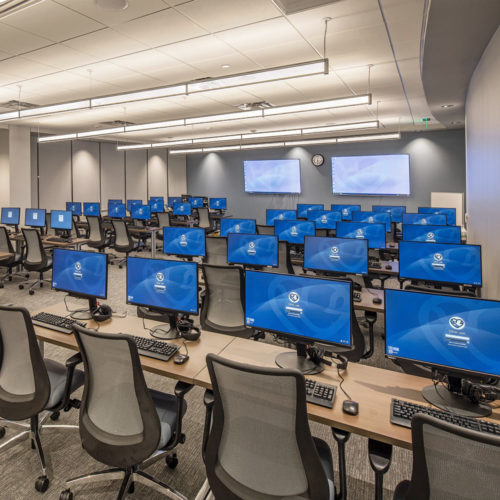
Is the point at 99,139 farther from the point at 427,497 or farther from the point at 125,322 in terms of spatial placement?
the point at 427,497

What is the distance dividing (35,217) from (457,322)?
8019mm

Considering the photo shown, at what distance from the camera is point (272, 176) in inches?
521

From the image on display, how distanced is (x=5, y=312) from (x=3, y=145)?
9.95 m

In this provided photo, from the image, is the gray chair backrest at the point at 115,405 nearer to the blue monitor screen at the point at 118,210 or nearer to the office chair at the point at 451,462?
the office chair at the point at 451,462

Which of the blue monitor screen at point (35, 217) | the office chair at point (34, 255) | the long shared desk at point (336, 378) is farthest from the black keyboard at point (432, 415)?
the blue monitor screen at point (35, 217)

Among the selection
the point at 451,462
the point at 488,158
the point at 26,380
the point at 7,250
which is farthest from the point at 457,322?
the point at 7,250

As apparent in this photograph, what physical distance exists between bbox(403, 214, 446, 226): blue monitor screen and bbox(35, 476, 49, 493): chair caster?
6.51 m

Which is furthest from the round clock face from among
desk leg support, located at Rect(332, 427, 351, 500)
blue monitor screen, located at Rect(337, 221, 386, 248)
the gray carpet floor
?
desk leg support, located at Rect(332, 427, 351, 500)

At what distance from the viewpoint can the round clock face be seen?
12336 mm

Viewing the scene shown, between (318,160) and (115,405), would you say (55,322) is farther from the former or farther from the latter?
(318,160)

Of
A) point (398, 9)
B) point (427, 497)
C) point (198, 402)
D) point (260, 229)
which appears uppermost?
point (398, 9)

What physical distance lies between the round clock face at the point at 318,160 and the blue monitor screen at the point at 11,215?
28.3 feet

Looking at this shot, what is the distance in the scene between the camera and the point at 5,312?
2.07 meters

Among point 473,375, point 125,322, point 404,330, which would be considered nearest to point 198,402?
point 125,322
